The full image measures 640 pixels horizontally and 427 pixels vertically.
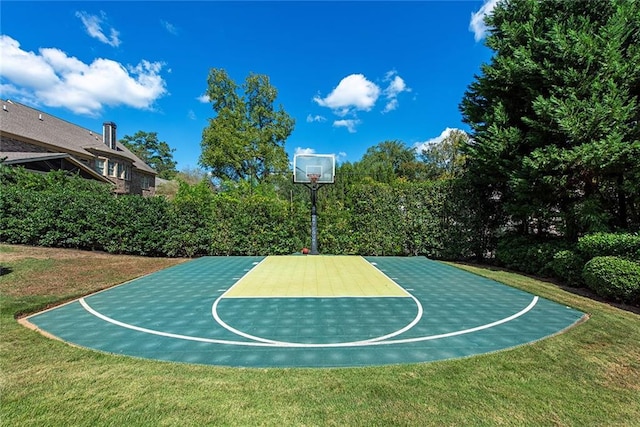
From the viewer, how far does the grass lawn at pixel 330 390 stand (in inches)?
93.6

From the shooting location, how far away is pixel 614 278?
19.7 feet

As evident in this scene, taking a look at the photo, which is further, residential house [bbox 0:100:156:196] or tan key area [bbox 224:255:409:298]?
residential house [bbox 0:100:156:196]

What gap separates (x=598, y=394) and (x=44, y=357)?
5.63 m

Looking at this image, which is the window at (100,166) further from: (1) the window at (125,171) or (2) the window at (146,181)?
(2) the window at (146,181)

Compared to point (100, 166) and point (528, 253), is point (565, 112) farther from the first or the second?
point (100, 166)

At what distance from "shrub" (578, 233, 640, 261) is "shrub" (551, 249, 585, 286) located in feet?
0.85

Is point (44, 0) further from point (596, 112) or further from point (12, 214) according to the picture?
point (596, 112)

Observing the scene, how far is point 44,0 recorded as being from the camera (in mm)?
8648

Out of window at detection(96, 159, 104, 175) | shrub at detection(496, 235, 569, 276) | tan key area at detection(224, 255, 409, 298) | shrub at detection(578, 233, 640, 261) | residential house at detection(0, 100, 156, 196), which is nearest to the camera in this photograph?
shrub at detection(578, 233, 640, 261)

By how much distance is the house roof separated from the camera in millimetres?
18188

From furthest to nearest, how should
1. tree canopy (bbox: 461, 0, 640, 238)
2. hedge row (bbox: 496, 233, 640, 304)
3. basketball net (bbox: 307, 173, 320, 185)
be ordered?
basketball net (bbox: 307, 173, 320, 185) < tree canopy (bbox: 461, 0, 640, 238) < hedge row (bbox: 496, 233, 640, 304)

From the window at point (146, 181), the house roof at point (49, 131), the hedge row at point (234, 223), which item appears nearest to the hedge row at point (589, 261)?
the hedge row at point (234, 223)

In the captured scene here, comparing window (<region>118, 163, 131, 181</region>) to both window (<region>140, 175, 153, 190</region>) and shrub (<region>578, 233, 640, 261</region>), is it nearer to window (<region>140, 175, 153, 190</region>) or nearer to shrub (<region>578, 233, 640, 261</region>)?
window (<region>140, 175, 153, 190</region>)

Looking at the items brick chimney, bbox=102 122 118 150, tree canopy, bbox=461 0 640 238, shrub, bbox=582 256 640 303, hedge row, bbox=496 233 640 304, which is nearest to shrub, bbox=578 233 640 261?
hedge row, bbox=496 233 640 304
